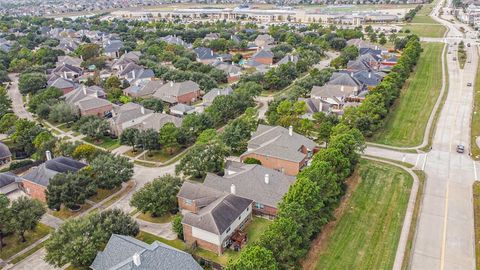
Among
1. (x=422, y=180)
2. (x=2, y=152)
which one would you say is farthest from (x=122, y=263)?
(x=2, y=152)

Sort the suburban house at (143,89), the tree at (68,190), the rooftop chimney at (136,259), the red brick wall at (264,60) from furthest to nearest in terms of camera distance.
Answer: the red brick wall at (264,60), the suburban house at (143,89), the tree at (68,190), the rooftop chimney at (136,259)

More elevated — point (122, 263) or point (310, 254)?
point (122, 263)

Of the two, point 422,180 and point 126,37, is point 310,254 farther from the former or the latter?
point 126,37

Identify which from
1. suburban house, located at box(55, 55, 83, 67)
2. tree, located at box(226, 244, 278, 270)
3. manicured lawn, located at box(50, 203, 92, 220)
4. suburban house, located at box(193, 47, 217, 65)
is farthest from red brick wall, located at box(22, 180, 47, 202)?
suburban house, located at box(193, 47, 217, 65)

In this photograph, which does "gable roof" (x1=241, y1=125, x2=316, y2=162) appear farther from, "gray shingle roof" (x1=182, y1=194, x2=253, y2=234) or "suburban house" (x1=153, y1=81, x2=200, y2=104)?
"suburban house" (x1=153, y1=81, x2=200, y2=104)

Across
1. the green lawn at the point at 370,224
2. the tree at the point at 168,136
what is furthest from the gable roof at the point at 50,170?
the green lawn at the point at 370,224

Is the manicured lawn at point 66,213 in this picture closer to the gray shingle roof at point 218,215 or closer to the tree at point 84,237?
the tree at point 84,237
